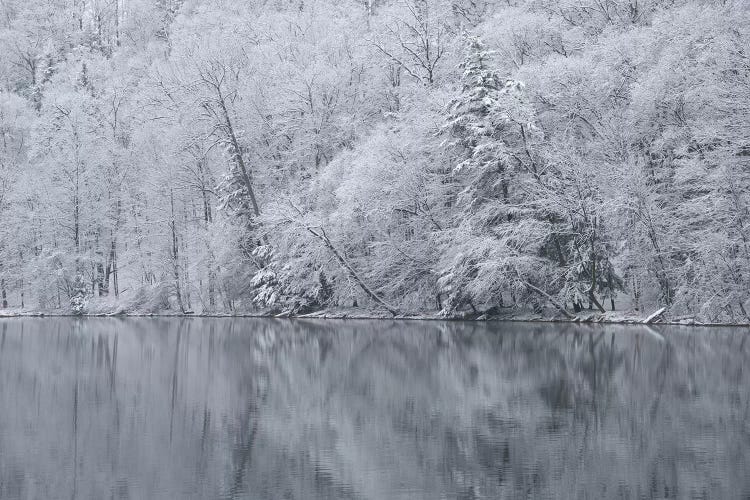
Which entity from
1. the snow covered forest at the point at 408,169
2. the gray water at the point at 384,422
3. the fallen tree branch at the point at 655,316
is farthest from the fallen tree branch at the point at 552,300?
the gray water at the point at 384,422

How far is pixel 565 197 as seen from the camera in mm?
32281

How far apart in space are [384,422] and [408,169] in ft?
84.6

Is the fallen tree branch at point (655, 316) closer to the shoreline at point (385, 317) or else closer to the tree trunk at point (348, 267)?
the shoreline at point (385, 317)

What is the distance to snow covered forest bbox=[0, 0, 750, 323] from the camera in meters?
30.5

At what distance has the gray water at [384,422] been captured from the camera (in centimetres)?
818

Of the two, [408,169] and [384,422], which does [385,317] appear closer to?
[408,169]

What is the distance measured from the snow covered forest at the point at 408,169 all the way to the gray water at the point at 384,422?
9.12 metres

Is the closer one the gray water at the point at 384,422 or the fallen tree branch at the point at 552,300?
the gray water at the point at 384,422

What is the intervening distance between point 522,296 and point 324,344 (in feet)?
39.4

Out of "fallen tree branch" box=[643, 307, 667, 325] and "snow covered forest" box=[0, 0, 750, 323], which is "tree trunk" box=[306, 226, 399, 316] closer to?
"snow covered forest" box=[0, 0, 750, 323]

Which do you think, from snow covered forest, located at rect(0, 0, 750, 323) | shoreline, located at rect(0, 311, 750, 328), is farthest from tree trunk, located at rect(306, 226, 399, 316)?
shoreline, located at rect(0, 311, 750, 328)

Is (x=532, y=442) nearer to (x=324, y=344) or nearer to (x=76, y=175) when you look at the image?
(x=324, y=344)

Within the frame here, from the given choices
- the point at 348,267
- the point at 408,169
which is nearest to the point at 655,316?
the point at 408,169

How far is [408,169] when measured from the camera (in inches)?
1444
